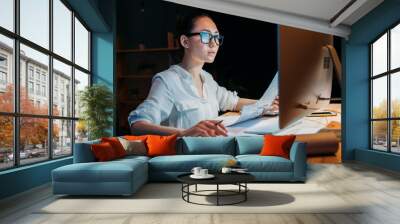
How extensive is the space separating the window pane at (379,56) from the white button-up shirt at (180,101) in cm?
324

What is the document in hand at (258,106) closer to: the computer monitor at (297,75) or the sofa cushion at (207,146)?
the computer monitor at (297,75)

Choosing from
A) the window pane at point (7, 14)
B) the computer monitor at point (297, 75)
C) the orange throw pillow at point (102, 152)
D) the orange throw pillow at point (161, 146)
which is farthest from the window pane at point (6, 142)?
the computer monitor at point (297, 75)

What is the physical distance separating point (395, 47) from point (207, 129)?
4.25 meters

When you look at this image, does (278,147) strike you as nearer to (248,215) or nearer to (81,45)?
(248,215)

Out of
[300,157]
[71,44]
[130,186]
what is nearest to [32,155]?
[130,186]

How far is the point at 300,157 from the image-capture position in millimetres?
5945

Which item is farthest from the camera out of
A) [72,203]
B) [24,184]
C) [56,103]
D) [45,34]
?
[56,103]

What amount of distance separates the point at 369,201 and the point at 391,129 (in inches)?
150

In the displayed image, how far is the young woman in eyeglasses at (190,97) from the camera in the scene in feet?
27.7

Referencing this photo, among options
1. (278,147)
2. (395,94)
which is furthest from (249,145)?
(395,94)

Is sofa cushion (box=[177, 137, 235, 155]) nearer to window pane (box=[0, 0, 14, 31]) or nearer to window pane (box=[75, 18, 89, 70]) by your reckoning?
window pane (box=[75, 18, 89, 70])

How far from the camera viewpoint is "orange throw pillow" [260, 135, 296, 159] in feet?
20.6

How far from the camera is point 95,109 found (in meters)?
Answer: 7.59

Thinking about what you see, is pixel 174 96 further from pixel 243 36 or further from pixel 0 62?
pixel 0 62
